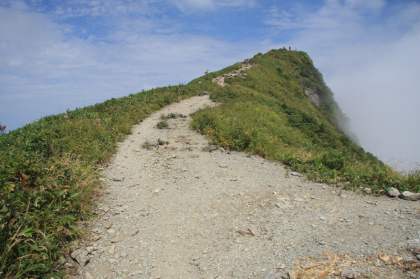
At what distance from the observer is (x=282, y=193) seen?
557cm

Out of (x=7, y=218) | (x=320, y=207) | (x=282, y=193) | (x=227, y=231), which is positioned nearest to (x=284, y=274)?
(x=227, y=231)

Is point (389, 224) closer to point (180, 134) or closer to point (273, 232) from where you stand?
point (273, 232)

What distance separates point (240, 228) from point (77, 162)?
3946mm

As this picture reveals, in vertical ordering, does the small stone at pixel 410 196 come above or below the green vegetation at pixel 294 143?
below

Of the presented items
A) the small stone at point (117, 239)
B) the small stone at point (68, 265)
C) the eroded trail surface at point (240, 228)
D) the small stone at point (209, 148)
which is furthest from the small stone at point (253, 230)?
the small stone at point (209, 148)

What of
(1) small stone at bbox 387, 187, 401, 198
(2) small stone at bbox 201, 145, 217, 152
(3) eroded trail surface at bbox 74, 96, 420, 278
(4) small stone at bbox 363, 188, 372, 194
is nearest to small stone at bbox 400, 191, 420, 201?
(1) small stone at bbox 387, 187, 401, 198

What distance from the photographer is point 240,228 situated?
4.34 meters

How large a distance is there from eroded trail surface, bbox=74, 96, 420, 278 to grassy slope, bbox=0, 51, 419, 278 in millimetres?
524

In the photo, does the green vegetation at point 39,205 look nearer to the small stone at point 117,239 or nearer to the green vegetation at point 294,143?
the small stone at point 117,239

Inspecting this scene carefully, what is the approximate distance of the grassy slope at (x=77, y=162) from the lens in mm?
3254

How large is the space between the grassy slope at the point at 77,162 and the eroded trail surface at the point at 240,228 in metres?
0.52

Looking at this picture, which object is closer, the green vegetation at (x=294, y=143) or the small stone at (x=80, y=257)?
the small stone at (x=80, y=257)

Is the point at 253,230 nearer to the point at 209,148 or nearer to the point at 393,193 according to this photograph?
the point at 393,193

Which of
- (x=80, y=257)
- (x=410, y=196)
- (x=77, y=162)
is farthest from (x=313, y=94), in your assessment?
(x=80, y=257)
